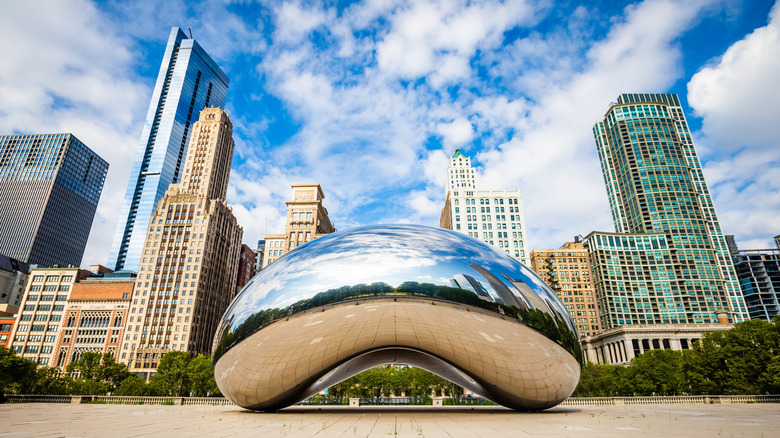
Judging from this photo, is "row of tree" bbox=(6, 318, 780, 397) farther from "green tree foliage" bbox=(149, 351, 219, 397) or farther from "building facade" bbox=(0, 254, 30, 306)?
"building facade" bbox=(0, 254, 30, 306)

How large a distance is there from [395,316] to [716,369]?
150 feet

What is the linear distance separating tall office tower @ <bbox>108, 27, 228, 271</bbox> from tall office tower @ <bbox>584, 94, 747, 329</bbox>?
173616 mm

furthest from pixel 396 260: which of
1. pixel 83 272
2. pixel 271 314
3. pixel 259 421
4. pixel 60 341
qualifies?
pixel 83 272

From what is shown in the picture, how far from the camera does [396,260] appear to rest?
8641mm

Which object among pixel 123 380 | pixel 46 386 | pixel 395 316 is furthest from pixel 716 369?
pixel 123 380

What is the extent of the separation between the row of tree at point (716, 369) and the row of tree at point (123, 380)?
5166cm

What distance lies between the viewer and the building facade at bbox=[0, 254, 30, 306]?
111025 mm

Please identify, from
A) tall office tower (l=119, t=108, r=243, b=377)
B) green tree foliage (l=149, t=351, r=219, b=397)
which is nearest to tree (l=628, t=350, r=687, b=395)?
green tree foliage (l=149, t=351, r=219, b=397)

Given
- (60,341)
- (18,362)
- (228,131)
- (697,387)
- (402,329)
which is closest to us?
(402,329)

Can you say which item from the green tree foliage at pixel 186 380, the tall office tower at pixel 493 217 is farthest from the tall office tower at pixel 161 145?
the tall office tower at pixel 493 217

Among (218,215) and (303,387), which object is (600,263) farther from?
(303,387)

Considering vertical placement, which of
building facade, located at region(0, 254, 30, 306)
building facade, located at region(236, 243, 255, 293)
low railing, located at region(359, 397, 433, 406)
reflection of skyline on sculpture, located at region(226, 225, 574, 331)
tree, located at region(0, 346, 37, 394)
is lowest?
low railing, located at region(359, 397, 433, 406)

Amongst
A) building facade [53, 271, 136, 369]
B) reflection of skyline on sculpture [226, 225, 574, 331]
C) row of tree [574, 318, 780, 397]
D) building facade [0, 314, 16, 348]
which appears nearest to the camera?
reflection of skyline on sculpture [226, 225, 574, 331]

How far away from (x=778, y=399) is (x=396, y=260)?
32.1 meters
